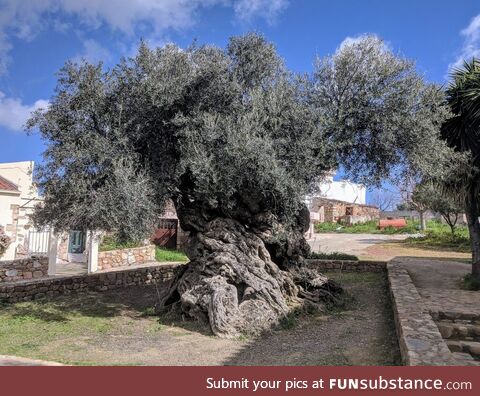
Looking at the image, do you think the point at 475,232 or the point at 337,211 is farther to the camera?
the point at 337,211

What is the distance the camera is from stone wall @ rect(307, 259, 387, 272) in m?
17.7

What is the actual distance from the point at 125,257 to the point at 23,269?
522 centimetres

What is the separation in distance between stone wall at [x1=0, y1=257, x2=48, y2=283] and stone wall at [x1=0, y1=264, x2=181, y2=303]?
0.90 metres

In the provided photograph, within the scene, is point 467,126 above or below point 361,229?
above

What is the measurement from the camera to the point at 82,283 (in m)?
13.4

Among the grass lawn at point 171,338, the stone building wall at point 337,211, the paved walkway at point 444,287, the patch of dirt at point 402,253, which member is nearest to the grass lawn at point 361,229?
the stone building wall at point 337,211

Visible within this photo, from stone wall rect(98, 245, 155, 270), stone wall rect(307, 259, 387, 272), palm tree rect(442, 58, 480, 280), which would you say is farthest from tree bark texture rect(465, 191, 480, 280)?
stone wall rect(98, 245, 155, 270)

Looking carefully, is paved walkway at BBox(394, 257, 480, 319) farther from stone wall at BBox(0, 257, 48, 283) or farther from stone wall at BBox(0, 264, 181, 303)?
stone wall at BBox(0, 257, 48, 283)

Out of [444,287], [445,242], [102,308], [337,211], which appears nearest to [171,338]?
[102,308]

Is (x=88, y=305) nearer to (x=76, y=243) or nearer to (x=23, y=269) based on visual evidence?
(x=23, y=269)

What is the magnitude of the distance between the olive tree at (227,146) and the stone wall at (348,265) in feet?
22.7

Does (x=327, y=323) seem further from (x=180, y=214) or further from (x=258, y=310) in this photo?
(x=180, y=214)

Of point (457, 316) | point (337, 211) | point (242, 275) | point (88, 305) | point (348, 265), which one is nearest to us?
point (457, 316)

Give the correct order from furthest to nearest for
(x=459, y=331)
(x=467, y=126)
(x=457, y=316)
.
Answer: (x=467, y=126)
(x=457, y=316)
(x=459, y=331)
